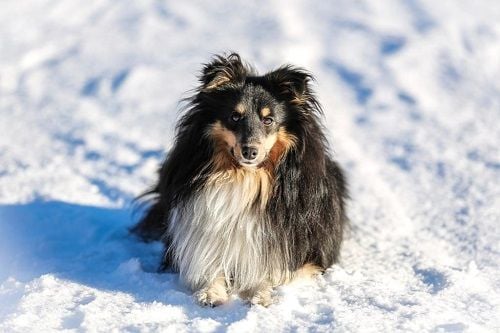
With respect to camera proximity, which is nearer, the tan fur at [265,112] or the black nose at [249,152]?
the black nose at [249,152]

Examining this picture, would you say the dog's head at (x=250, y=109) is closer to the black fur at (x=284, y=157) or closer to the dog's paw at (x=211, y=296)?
the black fur at (x=284, y=157)

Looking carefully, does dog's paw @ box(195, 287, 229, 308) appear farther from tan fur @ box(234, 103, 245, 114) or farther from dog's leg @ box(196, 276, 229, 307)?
tan fur @ box(234, 103, 245, 114)

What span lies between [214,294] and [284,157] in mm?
891

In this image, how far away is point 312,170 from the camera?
401 centimetres

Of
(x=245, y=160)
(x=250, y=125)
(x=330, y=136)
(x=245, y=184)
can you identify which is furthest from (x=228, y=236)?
(x=330, y=136)

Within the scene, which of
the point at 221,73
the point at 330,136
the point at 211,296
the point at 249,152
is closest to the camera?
the point at 249,152

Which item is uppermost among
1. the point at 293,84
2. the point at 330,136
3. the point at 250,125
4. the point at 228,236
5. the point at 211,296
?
the point at 330,136

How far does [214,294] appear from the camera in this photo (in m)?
3.91

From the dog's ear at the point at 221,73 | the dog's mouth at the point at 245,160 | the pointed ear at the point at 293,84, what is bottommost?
the dog's mouth at the point at 245,160

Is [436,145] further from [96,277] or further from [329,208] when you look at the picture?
[96,277]

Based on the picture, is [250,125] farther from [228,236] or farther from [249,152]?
[228,236]

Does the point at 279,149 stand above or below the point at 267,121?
below

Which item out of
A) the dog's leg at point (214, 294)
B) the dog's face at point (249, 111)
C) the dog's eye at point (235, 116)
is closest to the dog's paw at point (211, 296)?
the dog's leg at point (214, 294)

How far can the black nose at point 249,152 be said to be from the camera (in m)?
3.77
